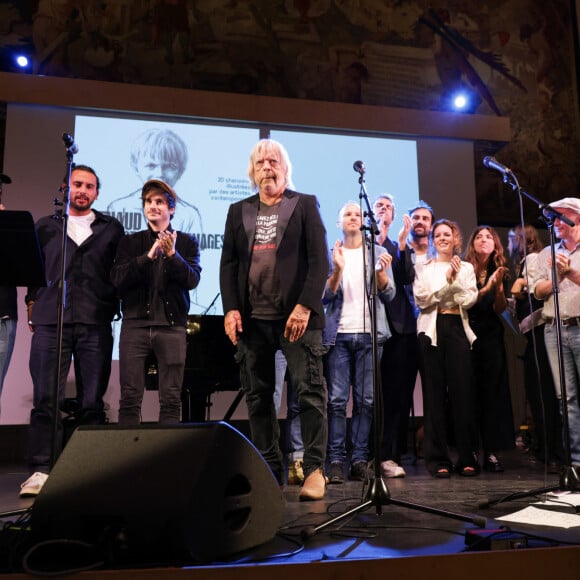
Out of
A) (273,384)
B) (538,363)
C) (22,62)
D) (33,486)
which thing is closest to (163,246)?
(273,384)

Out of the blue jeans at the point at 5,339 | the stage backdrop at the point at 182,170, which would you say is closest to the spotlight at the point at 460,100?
the stage backdrop at the point at 182,170

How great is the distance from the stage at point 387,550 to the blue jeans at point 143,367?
828mm

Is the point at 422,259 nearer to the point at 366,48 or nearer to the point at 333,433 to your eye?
the point at 333,433

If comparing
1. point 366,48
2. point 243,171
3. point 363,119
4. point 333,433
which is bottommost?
point 333,433

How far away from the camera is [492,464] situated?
13.6 feet

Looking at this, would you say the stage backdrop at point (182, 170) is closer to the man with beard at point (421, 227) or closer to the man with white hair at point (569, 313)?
the man with beard at point (421, 227)

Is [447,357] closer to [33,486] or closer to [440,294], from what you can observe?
[440,294]

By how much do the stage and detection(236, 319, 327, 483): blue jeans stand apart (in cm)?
29

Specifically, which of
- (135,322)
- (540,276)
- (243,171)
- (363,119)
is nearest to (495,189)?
(363,119)

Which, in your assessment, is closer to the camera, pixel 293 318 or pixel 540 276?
pixel 293 318

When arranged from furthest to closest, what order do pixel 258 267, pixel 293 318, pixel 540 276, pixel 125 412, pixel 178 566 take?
pixel 540 276 < pixel 125 412 < pixel 258 267 < pixel 293 318 < pixel 178 566

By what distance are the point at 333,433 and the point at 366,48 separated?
5.34 m

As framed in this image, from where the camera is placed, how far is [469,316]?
14.3ft

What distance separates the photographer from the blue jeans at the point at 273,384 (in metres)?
3.00
